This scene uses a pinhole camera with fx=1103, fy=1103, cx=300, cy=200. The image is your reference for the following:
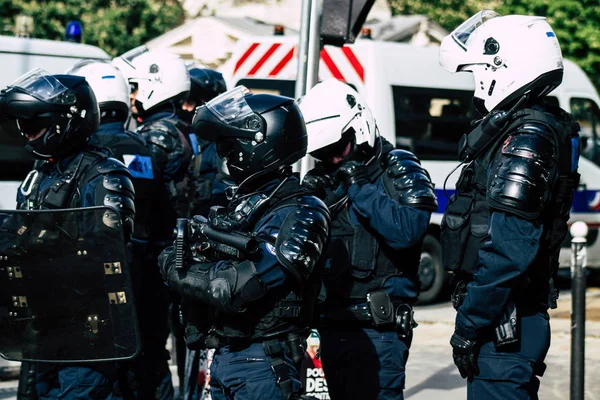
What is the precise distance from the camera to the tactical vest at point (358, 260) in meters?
4.77

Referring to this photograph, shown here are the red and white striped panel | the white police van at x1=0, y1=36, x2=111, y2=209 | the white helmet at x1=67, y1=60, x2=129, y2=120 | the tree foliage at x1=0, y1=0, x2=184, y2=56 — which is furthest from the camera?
the tree foliage at x1=0, y1=0, x2=184, y2=56

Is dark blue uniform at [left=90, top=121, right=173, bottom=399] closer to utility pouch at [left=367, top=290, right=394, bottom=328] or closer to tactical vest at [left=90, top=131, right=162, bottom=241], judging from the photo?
tactical vest at [left=90, top=131, right=162, bottom=241]

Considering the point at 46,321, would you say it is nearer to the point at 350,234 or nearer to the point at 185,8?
the point at 350,234

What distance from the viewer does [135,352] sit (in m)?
4.33

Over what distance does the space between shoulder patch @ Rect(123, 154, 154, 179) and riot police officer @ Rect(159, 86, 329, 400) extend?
2.11 m

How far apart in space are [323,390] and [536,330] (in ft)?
5.87

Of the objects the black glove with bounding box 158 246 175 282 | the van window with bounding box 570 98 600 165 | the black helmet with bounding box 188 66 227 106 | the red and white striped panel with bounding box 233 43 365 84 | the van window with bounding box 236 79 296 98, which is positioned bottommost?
the van window with bounding box 570 98 600 165

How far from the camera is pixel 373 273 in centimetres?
480

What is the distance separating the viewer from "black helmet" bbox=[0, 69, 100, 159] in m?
4.90

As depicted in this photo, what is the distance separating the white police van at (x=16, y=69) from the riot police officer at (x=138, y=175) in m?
2.82

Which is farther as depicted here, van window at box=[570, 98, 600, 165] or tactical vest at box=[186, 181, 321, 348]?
van window at box=[570, 98, 600, 165]

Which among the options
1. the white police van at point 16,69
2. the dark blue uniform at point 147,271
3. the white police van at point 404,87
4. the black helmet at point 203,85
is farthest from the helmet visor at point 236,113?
the white police van at point 404,87

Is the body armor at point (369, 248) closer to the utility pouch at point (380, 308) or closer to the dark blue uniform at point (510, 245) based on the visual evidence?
the utility pouch at point (380, 308)

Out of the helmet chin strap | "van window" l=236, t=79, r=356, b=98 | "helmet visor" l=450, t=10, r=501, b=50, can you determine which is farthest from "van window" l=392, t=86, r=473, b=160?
the helmet chin strap
